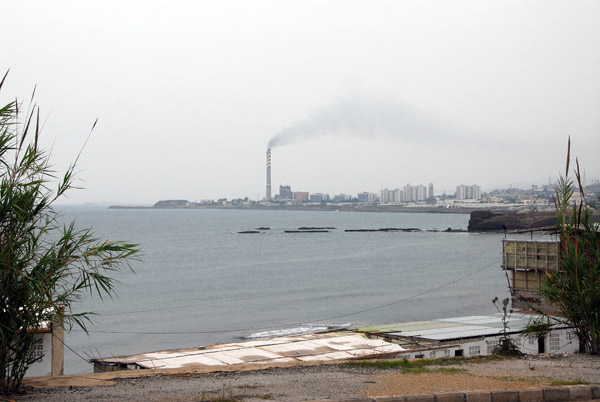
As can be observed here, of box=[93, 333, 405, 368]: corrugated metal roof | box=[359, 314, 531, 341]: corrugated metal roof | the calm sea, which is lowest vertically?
the calm sea

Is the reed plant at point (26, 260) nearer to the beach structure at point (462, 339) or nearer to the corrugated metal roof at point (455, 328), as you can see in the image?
the beach structure at point (462, 339)

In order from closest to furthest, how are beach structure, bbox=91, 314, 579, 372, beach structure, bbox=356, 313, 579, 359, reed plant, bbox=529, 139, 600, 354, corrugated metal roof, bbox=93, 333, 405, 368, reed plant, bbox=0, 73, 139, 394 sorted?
reed plant, bbox=0, 73, 139, 394, reed plant, bbox=529, 139, 600, 354, corrugated metal roof, bbox=93, 333, 405, 368, beach structure, bbox=91, 314, 579, 372, beach structure, bbox=356, 313, 579, 359

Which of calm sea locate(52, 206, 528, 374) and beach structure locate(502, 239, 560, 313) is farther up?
beach structure locate(502, 239, 560, 313)

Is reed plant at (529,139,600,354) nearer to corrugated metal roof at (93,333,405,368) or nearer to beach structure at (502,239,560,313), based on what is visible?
corrugated metal roof at (93,333,405,368)

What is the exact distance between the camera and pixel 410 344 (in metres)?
18.2

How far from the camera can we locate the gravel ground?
291 inches

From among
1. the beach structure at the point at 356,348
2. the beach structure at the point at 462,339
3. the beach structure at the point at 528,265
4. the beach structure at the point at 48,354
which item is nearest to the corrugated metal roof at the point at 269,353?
the beach structure at the point at 356,348

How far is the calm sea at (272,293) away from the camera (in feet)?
106

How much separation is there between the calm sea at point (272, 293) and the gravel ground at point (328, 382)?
36.8ft

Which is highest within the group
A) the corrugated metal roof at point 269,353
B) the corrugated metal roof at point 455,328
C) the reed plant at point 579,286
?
the reed plant at point 579,286

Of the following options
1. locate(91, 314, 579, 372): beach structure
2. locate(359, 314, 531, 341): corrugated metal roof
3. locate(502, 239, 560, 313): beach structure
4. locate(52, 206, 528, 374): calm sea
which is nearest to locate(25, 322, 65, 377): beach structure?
locate(91, 314, 579, 372): beach structure

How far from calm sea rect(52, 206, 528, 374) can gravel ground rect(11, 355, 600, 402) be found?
1121 cm

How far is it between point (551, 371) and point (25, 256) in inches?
294

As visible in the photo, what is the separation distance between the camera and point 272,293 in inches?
1828
